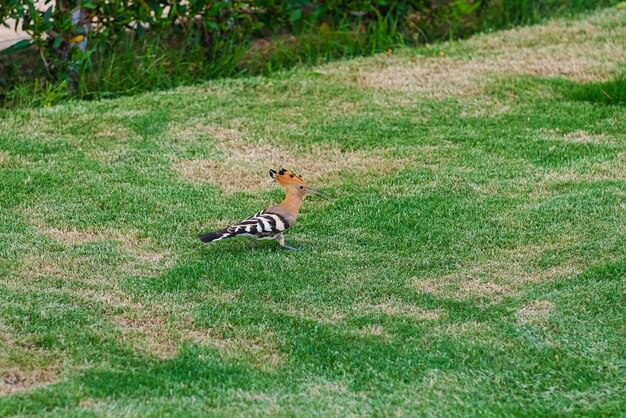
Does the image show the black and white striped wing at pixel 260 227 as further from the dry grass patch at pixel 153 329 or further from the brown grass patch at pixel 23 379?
the brown grass patch at pixel 23 379

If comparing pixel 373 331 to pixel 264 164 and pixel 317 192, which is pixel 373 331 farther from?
pixel 264 164

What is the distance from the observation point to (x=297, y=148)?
8336 mm

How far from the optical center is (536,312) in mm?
5727

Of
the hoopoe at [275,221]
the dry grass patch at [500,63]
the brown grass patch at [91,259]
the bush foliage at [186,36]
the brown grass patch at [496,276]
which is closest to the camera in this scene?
the brown grass patch at [496,276]

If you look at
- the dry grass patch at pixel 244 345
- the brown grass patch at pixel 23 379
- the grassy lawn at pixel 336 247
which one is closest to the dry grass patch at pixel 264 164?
the grassy lawn at pixel 336 247

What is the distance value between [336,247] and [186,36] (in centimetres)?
369

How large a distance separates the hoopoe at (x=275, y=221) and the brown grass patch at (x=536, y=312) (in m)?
1.44

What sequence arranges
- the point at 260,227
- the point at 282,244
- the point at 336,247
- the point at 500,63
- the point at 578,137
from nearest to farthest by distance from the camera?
the point at 260,227 → the point at 282,244 → the point at 336,247 → the point at 578,137 → the point at 500,63

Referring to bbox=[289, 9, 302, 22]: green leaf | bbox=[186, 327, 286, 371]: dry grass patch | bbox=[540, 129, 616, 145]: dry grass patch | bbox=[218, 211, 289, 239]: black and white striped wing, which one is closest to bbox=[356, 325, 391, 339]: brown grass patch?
bbox=[186, 327, 286, 371]: dry grass patch

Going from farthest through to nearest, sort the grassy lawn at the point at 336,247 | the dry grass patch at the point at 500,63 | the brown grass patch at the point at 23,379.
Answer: the dry grass patch at the point at 500,63 → the grassy lawn at the point at 336,247 → the brown grass patch at the point at 23,379

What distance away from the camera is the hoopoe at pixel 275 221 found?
629 cm

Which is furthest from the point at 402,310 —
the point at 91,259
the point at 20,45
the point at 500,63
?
the point at 500,63

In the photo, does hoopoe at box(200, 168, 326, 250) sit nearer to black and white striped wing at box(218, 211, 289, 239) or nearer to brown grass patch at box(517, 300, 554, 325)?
black and white striped wing at box(218, 211, 289, 239)

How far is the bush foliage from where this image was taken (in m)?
9.10
